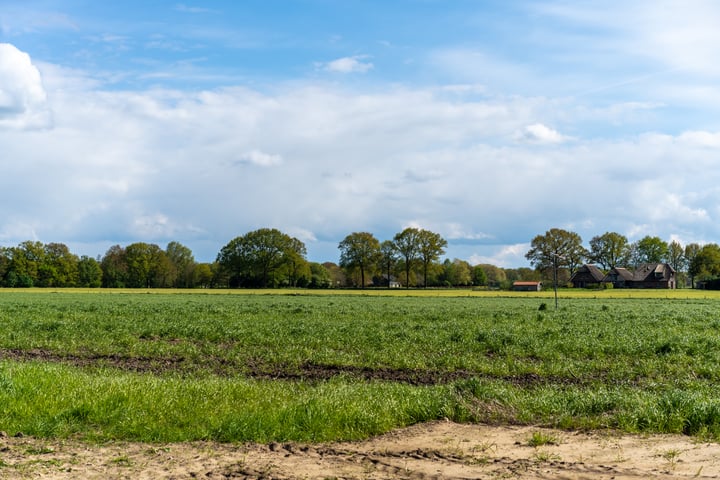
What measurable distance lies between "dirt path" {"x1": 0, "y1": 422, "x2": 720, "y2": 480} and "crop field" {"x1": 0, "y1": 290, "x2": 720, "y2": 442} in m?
0.54

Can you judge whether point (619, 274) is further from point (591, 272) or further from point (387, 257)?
point (387, 257)

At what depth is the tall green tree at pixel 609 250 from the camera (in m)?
138

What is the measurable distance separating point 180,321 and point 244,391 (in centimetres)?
1716

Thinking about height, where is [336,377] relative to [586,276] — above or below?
below

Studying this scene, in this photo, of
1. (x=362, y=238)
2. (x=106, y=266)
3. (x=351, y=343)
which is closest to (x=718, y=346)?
(x=351, y=343)

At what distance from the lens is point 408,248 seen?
406 ft

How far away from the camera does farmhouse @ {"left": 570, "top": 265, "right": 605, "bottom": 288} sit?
129875 mm

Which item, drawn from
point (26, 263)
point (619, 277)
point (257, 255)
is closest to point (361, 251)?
point (257, 255)

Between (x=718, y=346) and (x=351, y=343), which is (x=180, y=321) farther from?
(x=718, y=346)

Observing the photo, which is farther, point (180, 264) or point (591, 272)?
point (180, 264)

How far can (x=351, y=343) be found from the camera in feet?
66.6

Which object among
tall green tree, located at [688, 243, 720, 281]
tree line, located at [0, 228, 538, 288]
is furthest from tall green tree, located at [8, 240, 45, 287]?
tall green tree, located at [688, 243, 720, 281]

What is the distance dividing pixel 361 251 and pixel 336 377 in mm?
110001

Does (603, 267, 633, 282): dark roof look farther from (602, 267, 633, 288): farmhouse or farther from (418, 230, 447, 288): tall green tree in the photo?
(418, 230, 447, 288): tall green tree
